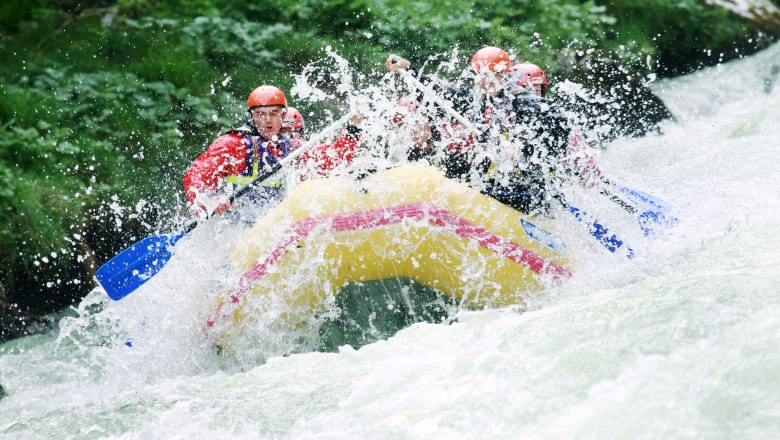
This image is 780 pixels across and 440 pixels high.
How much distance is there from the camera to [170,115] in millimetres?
7879

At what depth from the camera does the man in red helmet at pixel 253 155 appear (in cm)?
522

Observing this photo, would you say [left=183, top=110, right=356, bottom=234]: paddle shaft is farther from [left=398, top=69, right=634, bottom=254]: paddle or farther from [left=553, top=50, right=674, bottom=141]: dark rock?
[left=553, top=50, right=674, bottom=141]: dark rock

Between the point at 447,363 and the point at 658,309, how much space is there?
81 cm

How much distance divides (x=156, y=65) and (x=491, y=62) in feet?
13.9

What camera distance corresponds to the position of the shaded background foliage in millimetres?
6297

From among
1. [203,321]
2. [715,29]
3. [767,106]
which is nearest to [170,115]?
[203,321]

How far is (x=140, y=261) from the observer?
4.77 metres

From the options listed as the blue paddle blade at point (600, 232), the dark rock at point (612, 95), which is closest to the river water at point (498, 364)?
the blue paddle blade at point (600, 232)

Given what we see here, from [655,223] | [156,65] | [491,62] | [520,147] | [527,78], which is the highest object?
[156,65]

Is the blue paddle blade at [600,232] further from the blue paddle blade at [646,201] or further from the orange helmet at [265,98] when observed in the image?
the orange helmet at [265,98]

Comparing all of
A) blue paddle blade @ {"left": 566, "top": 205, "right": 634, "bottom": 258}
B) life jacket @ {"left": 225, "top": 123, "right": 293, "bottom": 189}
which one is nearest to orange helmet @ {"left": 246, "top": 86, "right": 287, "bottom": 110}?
life jacket @ {"left": 225, "top": 123, "right": 293, "bottom": 189}

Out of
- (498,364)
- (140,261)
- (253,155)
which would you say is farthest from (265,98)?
(498,364)

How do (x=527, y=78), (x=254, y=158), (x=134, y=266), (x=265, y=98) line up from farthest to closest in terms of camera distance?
(x=265, y=98) < (x=254, y=158) < (x=527, y=78) < (x=134, y=266)

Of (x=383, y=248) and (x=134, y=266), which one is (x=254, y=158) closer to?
(x=134, y=266)
